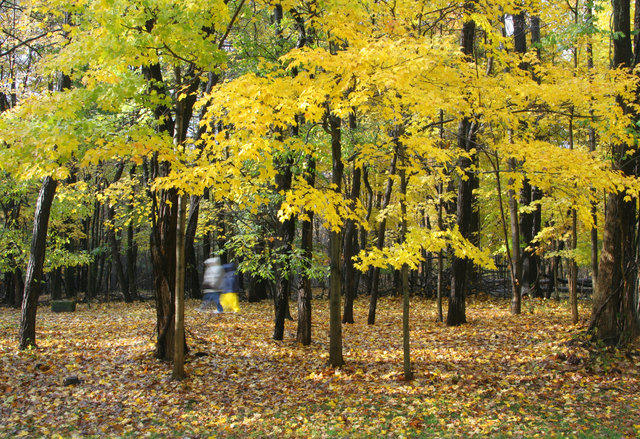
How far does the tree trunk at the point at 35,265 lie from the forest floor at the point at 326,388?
565 millimetres

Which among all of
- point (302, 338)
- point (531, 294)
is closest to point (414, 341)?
point (302, 338)

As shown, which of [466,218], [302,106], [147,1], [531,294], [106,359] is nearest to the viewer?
[302,106]

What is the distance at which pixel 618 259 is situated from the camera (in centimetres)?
779

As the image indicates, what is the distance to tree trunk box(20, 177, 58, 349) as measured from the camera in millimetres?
9227

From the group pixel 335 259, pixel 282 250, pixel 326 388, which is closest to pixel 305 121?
pixel 335 259

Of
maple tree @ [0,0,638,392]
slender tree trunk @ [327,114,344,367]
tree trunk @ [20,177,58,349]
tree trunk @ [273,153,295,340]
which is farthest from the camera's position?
tree trunk @ [273,153,295,340]

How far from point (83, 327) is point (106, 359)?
15.5 feet

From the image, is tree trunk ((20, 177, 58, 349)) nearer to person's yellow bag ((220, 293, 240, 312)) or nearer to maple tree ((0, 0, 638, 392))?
maple tree ((0, 0, 638, 392))

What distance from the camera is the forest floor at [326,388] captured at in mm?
5543

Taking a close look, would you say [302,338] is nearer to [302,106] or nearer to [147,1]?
[302,106]

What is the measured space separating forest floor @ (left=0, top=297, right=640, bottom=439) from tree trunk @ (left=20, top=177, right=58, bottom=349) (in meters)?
0.57

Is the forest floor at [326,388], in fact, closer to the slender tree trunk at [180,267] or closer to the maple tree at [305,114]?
the maple tree at [305,114]

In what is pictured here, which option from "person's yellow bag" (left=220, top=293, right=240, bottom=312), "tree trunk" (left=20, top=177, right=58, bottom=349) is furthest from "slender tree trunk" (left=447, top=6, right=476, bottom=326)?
Answer: "tree trunk" (left=20, top=177, right=58, bottom=349)

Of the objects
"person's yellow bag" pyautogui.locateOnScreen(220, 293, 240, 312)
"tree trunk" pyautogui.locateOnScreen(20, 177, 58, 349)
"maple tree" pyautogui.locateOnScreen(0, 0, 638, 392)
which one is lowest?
"person's yellow bag" pyautogui.locateOnScreen(220, 293, 240, 312)
